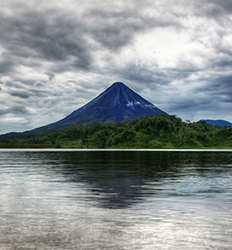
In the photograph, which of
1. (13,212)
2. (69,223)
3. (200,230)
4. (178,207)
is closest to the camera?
(200,230)

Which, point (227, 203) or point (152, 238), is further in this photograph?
point (227, 203)

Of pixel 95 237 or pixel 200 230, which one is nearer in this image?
pixel 95 237

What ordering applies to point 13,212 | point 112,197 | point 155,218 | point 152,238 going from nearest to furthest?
point 152,238, point 155,218, point 13,212, point 112,197

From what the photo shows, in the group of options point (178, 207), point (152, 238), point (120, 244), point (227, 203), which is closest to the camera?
point (120, 244)

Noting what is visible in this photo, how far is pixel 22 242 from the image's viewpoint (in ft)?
83.8

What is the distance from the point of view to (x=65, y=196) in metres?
49.9

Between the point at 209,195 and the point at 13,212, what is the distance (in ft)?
77.0

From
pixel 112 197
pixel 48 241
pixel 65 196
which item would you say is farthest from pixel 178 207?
pixel 48 241

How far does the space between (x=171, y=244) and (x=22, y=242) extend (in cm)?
826

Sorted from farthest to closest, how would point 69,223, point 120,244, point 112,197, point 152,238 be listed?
point 112,197
point 69,223
point 152,238
point 120,244

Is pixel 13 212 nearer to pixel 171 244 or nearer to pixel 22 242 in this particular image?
pixel 22 242

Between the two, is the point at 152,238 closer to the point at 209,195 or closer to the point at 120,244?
the point at 120,244

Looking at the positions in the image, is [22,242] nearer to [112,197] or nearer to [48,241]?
[48,241]

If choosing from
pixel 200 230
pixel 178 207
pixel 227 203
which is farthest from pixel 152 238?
pixel 227 203
